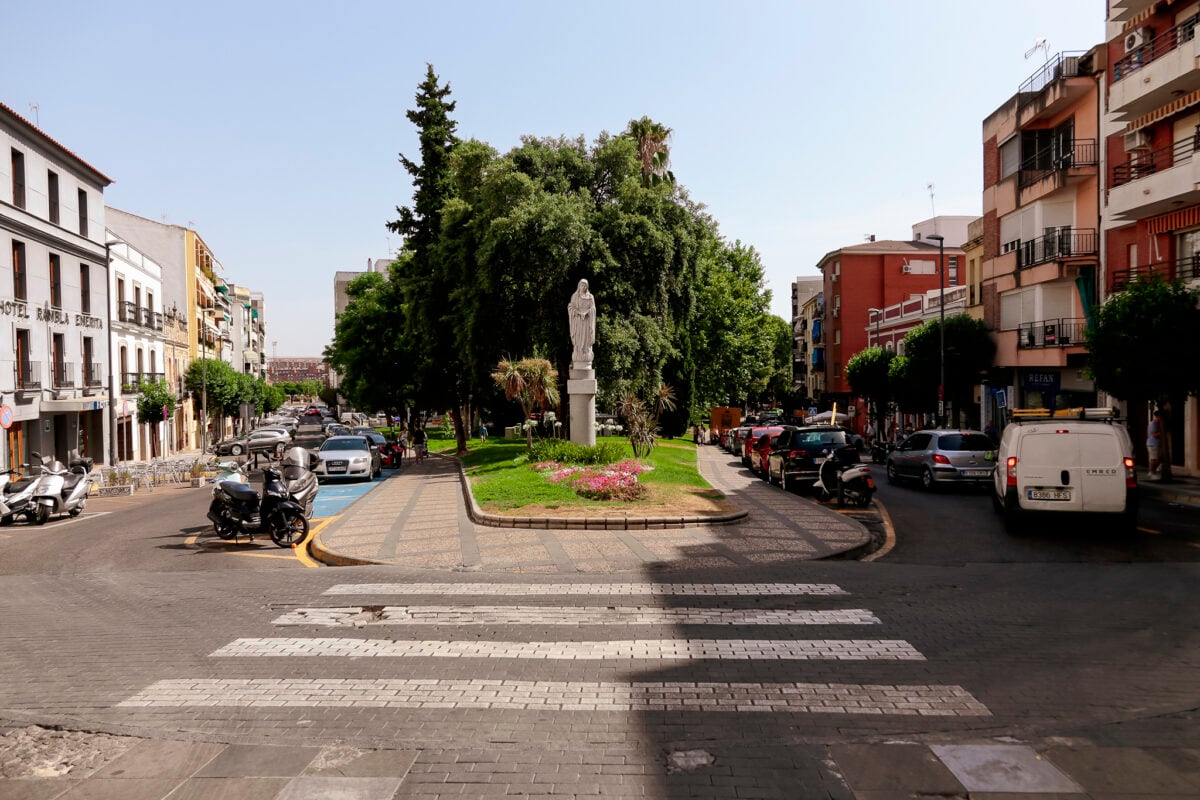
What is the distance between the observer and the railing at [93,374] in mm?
35594

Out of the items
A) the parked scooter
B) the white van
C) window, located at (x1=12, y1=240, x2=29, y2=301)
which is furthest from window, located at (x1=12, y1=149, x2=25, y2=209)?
the white van

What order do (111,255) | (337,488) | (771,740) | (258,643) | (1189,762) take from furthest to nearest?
(111,255) → (337,488) → (258,643) → (771,740) → (1189,762)

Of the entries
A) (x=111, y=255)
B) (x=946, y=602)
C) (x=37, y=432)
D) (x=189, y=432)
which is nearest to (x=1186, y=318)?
(x=946, y=602)

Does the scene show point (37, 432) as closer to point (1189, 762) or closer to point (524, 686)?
point (524, 686)

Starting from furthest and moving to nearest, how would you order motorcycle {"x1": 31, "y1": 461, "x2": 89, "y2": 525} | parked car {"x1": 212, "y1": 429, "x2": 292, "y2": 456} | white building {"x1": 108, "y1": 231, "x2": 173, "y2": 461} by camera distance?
white building {"x1": 108, "y1": 231, "x2": 173, "y2": 461}
parked car {"x1": 212, "y1": 429, "x2": 292, "y2": 456}
motorcycle {"x1": 31, "y1": 461, "x2": 89, "y2": 525}

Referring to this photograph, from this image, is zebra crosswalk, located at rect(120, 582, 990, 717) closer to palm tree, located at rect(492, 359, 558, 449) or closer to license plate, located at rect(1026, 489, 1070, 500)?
license plate, located at rect(1026, 489, 1070, 500)

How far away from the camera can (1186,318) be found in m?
21.1

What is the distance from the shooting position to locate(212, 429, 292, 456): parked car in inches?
1590

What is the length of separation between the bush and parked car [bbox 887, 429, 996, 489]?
24.6ft

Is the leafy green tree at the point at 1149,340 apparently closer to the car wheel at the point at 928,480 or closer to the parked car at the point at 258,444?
the car wheel at the point at 928,480

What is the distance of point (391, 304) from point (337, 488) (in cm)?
2414

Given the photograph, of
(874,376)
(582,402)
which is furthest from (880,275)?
(582,402)

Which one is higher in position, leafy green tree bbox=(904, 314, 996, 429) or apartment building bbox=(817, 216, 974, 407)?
apartment building bbox=(817, 216, 974, 407)

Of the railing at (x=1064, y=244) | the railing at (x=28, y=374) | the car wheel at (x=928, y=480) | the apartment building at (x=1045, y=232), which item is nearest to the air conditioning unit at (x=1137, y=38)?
the apartment building at (x=1045, y=232)
